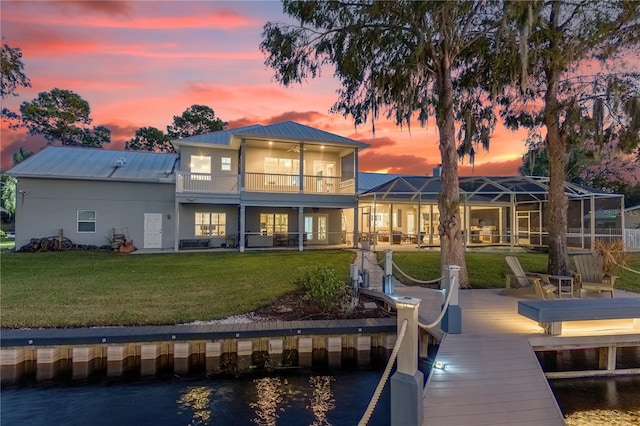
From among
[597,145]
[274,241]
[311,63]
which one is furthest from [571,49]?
[274,241]

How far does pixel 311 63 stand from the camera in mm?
11461

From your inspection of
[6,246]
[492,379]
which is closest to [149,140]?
[6,246]

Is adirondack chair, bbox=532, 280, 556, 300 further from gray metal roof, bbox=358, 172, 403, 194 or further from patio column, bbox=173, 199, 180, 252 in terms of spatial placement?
gray metal roof, bbox=358, 172, 403, 194

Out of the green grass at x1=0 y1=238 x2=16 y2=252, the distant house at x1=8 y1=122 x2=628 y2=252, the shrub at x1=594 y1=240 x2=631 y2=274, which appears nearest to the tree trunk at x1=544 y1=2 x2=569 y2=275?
the shrub at x1=594 y1=240 x2=631 y2=274

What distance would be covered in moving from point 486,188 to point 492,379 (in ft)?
54.2

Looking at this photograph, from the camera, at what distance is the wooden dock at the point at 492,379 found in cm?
388

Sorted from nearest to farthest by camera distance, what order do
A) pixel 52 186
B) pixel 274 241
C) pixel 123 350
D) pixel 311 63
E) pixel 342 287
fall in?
pixel 123 350, pixel 342 287, pixel 311 63, pixel 52 186, pixel 274 241

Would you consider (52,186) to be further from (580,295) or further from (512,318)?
(580,295)

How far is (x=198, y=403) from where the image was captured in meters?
5.25

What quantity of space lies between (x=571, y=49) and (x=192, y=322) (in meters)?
11.6

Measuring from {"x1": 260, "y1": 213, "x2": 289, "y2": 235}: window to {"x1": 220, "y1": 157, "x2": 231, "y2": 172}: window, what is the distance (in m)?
3.24

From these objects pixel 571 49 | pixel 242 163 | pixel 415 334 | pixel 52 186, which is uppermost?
pixel 571 49

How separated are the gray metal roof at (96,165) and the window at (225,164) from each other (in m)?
2.65

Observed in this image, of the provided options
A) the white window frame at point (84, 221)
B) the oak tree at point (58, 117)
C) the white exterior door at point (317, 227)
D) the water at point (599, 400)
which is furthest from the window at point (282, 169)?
the oak tree at point (58, 117)
